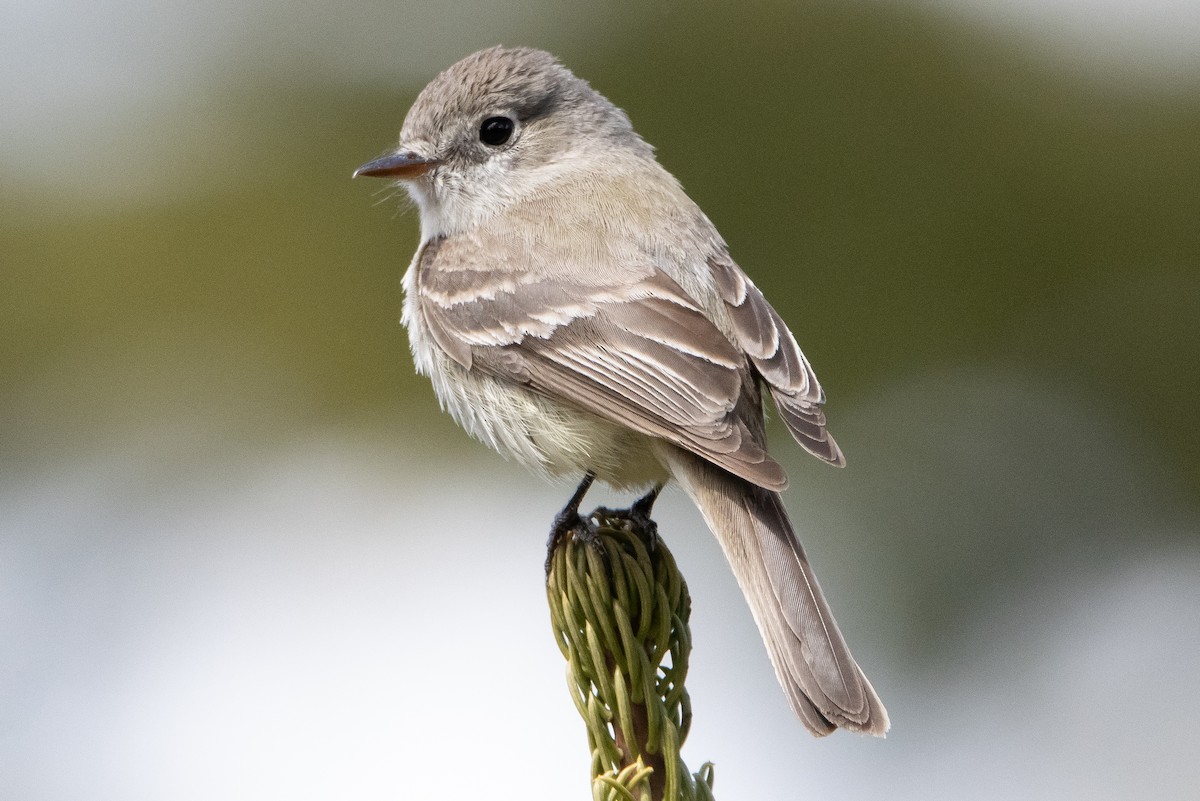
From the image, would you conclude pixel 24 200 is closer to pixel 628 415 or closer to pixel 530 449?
pixel 530 449

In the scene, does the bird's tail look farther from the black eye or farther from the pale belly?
the black eye

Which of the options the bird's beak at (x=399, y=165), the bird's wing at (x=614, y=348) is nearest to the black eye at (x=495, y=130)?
the bird's beak at (x=399, y=165)

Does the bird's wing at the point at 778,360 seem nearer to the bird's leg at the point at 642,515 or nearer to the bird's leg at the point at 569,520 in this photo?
the bird's leg at the point at 642,515

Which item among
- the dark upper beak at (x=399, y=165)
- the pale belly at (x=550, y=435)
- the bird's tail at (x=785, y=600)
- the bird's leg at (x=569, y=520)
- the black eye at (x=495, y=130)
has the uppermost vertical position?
the black eye at (x=495, y=130)

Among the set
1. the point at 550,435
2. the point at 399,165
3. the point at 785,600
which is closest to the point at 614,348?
the point at 550,435

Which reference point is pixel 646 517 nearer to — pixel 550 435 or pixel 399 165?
pixel 550 435

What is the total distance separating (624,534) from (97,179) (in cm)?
400

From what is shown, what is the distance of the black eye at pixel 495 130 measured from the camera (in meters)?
4.06

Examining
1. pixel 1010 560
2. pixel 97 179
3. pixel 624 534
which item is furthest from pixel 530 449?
pixel 97 179

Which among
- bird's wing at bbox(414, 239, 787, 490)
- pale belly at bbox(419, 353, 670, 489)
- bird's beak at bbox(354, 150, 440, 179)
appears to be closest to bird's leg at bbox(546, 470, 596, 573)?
pale belly at bbox(419, 353, 670, 489)

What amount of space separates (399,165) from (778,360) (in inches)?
56.2

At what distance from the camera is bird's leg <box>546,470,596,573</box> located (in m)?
2.81

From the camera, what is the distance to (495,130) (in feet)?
13.4

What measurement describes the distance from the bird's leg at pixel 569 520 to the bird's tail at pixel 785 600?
266 millimetres
